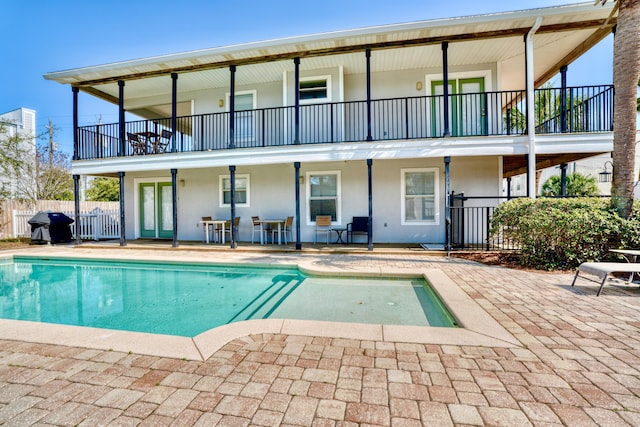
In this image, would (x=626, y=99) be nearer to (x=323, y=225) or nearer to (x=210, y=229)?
(x=323, y=225)

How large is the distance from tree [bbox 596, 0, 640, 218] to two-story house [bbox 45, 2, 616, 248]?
140cm

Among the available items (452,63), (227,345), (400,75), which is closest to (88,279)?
(227,345)

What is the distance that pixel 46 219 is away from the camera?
36.8ft

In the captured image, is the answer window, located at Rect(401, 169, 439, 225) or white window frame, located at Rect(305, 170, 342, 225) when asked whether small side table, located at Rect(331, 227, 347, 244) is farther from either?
window, located at Rect(401, 169, 439, 225)

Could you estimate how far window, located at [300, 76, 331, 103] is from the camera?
10070 millimetres

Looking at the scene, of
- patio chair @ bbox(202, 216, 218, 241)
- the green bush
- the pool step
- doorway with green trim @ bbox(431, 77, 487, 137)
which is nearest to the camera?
the pool step

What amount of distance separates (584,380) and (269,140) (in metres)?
9.96

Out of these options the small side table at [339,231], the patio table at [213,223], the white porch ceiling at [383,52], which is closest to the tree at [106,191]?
the white porch ceiling at [383,52]

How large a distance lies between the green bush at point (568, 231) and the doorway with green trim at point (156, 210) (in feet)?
38.2

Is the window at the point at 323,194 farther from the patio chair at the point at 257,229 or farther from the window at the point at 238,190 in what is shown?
the window at the point at 238,190

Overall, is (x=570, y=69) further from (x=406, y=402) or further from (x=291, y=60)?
(x=406, y=402)

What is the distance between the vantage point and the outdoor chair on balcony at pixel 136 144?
1141 cm

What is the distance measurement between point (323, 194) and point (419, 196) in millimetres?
3120

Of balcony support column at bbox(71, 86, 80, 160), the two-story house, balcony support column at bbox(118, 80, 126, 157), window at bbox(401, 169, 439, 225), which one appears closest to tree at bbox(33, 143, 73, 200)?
the two-story house
